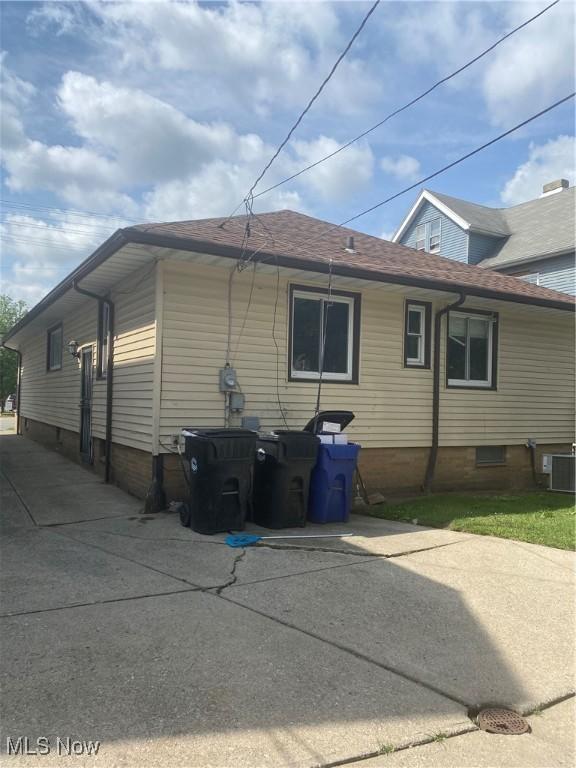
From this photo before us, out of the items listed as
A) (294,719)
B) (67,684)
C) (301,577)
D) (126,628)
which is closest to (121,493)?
(301,577)

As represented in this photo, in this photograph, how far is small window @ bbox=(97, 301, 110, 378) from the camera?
11.0 m

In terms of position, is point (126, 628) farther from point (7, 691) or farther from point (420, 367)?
point (420, 367)

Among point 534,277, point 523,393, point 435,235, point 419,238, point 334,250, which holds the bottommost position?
point 523,393

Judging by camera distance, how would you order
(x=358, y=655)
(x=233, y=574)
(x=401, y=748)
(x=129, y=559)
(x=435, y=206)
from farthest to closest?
(x=435, y=206) < (x=129, y=559) < (x=233, y=574) < (x=358, y=655) < (x=401, y=748)

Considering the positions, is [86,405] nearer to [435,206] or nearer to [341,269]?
[341,269]

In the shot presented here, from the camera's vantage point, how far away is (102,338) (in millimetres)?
11305

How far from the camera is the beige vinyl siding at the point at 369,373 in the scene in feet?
26.1

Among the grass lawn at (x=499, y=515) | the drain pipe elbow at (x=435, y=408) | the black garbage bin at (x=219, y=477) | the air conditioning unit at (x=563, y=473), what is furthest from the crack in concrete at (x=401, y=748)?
the air conditioning unit at (x=563, y=473)

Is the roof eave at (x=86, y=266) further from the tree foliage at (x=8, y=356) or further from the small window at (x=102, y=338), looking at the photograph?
the tree foliage at (x=8, y=356)

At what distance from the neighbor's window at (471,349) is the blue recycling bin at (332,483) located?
3.75 meters

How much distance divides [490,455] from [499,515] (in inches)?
123

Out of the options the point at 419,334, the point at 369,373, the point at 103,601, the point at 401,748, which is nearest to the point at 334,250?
the point at 419,334

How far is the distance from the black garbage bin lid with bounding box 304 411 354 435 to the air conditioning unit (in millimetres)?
5031

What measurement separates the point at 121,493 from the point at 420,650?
621 cm
